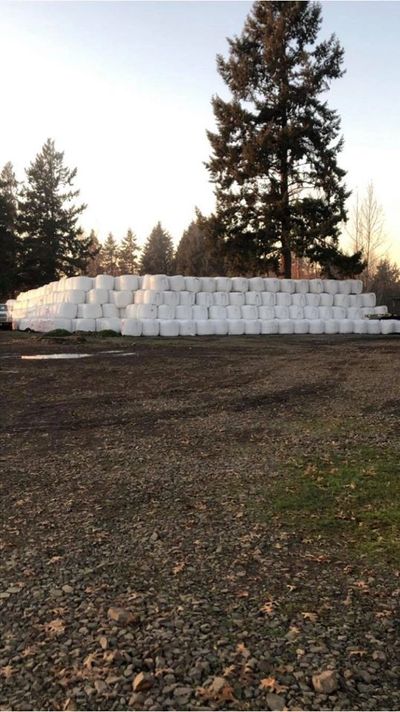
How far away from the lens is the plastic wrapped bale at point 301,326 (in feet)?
86.0

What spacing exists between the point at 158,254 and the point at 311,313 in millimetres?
51976

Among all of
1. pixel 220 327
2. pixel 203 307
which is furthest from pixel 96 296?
pixel 220 327

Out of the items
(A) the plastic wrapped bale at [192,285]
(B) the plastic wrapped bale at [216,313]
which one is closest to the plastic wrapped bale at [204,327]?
(B) the plastic wrapped bale at [216,313]

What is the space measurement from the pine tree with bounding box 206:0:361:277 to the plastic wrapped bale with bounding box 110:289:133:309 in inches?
427

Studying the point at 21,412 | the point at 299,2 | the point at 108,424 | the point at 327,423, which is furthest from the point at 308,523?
Answer: the point at 299,2

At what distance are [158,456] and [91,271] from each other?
84.5 m

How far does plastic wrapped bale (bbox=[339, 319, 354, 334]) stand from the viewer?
88.3 ft

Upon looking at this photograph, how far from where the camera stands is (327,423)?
20.5 ft

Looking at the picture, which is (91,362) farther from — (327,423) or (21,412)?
(327,423)

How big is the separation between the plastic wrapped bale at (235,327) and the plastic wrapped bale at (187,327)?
1839mm

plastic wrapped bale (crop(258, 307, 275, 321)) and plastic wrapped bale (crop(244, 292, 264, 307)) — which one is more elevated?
plastic wrapped bale (crop(244, 292, 264, 307))

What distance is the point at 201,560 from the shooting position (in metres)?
3.00

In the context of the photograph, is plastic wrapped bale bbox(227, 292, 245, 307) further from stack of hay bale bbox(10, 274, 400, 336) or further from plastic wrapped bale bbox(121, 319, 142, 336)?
plastic wrapped bale bbox(121, 319, 142, 336)

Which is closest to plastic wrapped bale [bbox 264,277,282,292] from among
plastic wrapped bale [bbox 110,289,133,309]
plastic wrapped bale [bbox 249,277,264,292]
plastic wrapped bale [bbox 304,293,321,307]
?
plastic wrapped bale [bbox 249,277,264,292]
